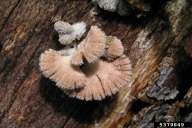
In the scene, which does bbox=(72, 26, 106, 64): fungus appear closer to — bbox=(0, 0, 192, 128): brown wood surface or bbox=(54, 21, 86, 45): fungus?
bbox=(54, 21, 86, 45): fungus

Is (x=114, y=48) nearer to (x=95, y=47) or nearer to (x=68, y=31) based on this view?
(x=95, y=47)

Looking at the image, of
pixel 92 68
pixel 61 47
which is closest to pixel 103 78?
pixel 92 68

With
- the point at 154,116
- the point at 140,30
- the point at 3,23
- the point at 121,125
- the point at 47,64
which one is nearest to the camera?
the point at 47,64

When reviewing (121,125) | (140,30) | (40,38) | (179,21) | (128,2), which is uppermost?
(128,2)

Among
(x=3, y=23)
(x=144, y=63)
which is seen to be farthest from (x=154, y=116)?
(x=3, y=23)

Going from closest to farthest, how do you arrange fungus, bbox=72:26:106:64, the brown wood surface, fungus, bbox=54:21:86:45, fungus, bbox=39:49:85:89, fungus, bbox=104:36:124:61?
fungus, bbox=72:26:106:64
fungus, bbox=39:49:85:89
fungus, bbox=54:21:86:45
fungus, bbox=104:36:124:61
the brown wood surface

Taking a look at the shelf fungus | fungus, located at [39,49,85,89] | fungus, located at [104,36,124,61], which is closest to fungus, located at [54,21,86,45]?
the shelf fungus

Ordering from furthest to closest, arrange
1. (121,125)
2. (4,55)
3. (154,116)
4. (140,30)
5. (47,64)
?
(121,125) < (154,116) < (140,30) < (4,55) < (47,64)

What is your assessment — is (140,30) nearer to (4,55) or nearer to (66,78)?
(66,78)

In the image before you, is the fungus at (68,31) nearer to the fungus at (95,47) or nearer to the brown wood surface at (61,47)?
the brown wood surface at (61,47)
